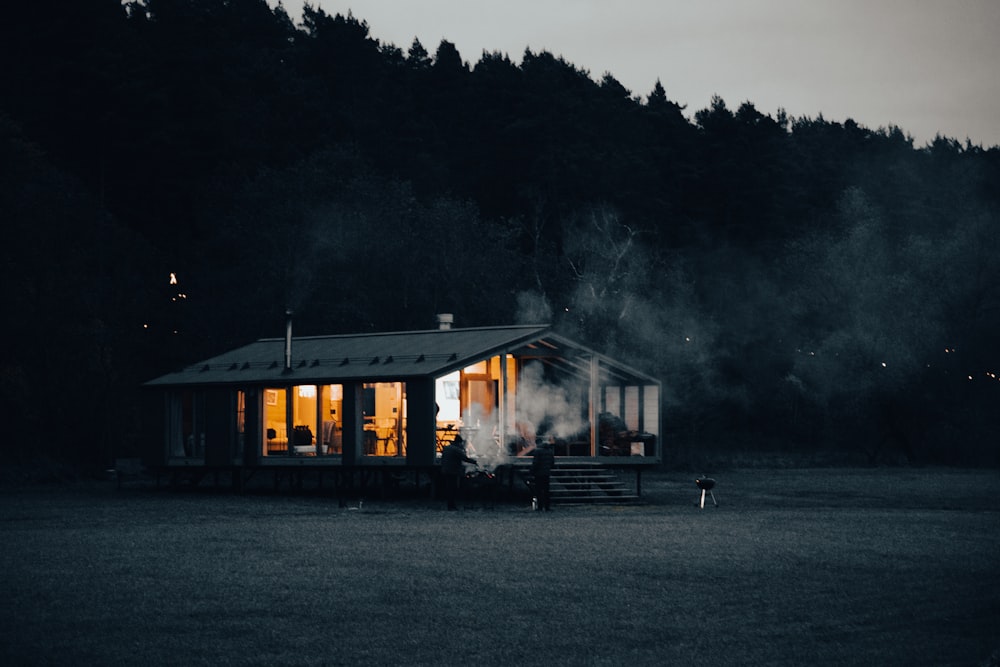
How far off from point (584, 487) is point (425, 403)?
143 inches

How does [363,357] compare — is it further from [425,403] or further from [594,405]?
[594,405]

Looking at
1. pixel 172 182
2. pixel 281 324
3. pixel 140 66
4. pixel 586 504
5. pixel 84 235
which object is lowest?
pixel 586 504

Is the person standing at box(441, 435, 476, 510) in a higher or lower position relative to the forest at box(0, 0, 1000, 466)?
lower

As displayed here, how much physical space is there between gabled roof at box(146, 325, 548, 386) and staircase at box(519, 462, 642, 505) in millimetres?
2728

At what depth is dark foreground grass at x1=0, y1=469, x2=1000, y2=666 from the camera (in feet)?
28.9

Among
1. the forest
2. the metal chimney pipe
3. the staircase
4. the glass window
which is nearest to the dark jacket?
the staircase

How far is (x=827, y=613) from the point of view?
10.4 m

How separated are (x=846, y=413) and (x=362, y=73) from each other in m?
30.1

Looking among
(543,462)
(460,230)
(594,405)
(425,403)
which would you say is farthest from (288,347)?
(460,230)

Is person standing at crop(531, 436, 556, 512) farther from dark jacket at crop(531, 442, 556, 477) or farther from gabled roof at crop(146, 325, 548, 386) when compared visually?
gabled roof at crop(146, 325, 548, 386)

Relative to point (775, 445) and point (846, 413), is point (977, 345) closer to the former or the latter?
point (846, 413)

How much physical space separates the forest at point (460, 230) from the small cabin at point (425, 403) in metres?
9.13

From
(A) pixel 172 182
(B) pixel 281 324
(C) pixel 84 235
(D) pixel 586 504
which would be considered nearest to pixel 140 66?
(A) pixel 172 182

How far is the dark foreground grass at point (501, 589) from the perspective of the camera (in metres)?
8.81
